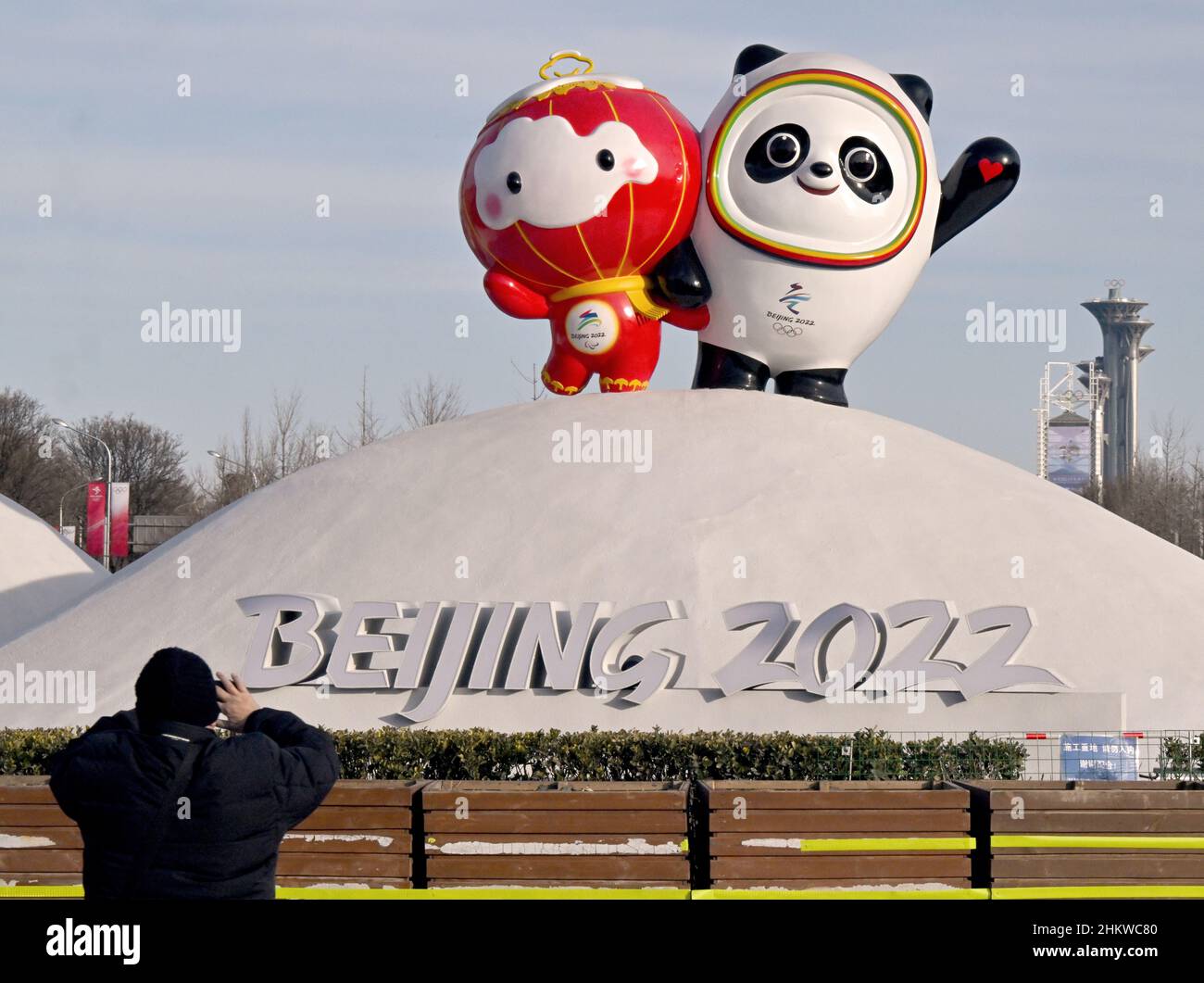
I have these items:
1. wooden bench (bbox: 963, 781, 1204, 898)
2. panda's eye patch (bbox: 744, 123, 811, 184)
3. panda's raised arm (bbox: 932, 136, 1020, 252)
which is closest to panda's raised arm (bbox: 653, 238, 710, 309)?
panda's eye patch (bbox: 744, 123, 811, 184)

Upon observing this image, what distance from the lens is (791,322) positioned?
2344 cm

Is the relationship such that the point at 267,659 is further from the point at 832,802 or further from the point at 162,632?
the point at 832,802

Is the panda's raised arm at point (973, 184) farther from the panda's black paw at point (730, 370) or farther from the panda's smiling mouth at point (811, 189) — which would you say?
the panda's black paw at point (730, 370)

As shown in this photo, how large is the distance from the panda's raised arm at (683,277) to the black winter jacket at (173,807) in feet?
56.2

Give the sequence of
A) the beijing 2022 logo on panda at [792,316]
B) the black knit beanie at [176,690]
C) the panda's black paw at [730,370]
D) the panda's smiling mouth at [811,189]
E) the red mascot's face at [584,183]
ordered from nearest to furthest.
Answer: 1. the black knit beanie at [176,690]
2. the red mascot's face at [584,183]
3. the panda's smiling mouth at [811,189]
4. the beijing 2022 logo on panda at [792,316]
5. the panda's black paw at [730,370]

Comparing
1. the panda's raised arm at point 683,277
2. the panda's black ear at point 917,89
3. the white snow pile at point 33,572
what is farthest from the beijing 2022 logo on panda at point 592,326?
the white snow pile at point 33,572

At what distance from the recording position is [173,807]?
6.66 metres

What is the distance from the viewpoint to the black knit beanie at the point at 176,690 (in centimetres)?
675

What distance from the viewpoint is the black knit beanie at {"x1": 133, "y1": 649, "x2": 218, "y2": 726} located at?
6750mm

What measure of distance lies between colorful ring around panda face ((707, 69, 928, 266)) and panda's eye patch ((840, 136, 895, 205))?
525 mm

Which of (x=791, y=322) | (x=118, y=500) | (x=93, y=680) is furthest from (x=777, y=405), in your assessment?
(x=118, y=500)

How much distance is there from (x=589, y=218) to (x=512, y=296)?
190cm

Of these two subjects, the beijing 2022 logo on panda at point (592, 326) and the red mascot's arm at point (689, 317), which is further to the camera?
the red mascot's arm at point (689, 317)

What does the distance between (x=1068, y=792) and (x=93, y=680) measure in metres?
14.1
